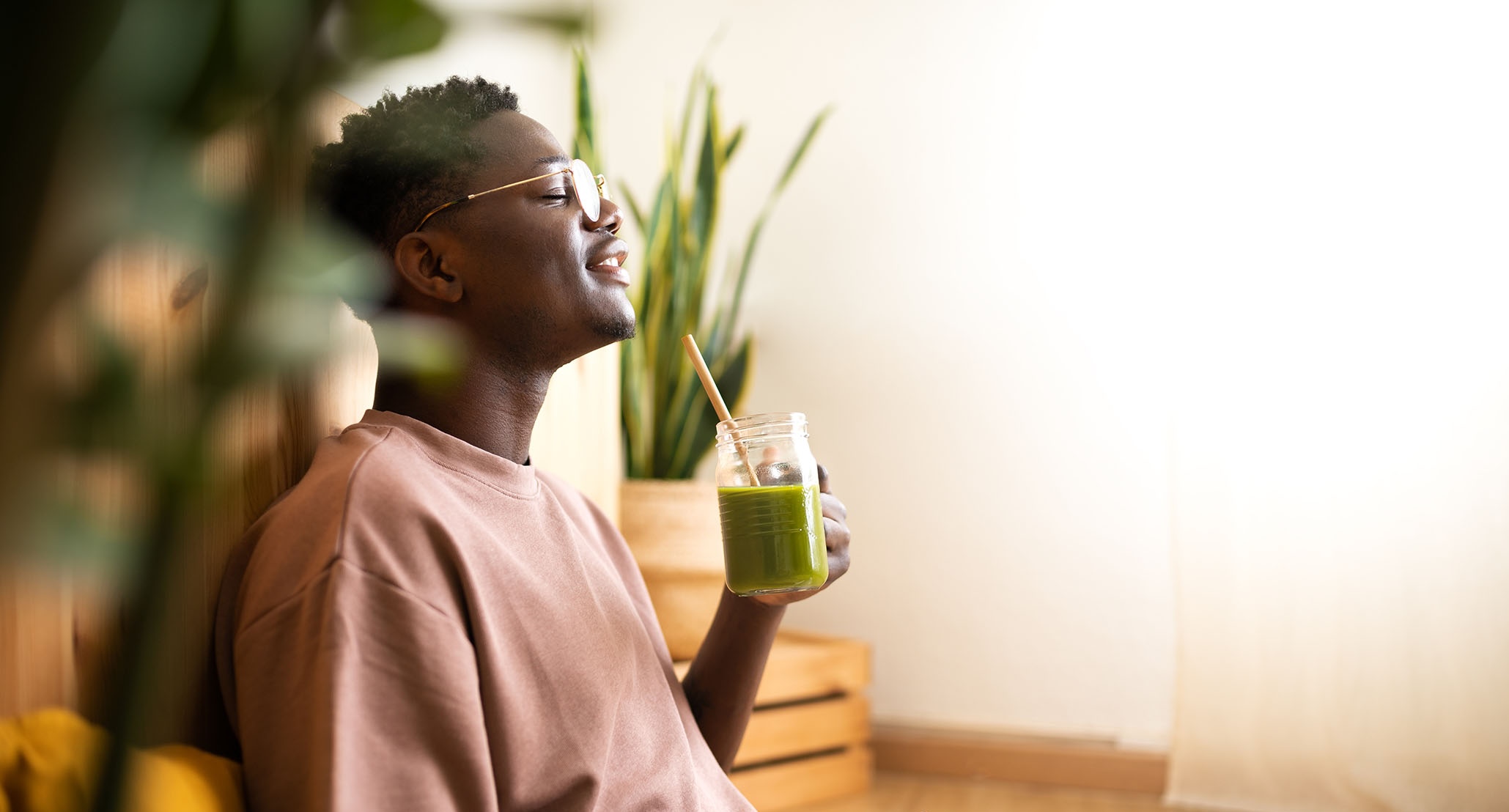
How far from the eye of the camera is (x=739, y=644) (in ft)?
4.23

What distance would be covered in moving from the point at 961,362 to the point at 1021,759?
1.00 m

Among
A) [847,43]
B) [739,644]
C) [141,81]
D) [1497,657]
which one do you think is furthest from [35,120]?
[847,43]

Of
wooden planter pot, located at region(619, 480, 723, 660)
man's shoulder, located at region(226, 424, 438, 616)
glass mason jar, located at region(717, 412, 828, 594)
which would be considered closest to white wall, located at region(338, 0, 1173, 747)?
wooden planter pot, located at region(619, 480, 723, 660)

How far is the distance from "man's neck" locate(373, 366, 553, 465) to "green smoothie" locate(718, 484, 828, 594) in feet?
0.82

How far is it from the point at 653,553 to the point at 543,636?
114 cm

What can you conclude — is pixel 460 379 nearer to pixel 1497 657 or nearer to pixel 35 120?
pixel 35 120

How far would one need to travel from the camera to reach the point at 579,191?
1.18 metres

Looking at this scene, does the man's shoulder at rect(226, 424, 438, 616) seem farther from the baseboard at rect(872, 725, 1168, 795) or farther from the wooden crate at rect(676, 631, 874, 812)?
the baseboard at rect(872, 725, 1168, 795)

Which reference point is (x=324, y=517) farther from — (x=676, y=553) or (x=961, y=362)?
(x=961, y=362)

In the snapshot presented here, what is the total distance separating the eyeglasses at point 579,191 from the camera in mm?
1132

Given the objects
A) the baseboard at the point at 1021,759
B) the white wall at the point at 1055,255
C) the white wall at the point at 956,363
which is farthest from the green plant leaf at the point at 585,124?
the baseboard at the point at 1021,759

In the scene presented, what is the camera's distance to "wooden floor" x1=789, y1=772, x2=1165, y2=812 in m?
2.44

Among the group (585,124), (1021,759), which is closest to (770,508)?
(585,124)

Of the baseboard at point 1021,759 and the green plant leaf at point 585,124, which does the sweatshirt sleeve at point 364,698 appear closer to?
the green plant leaf at point 585,124
